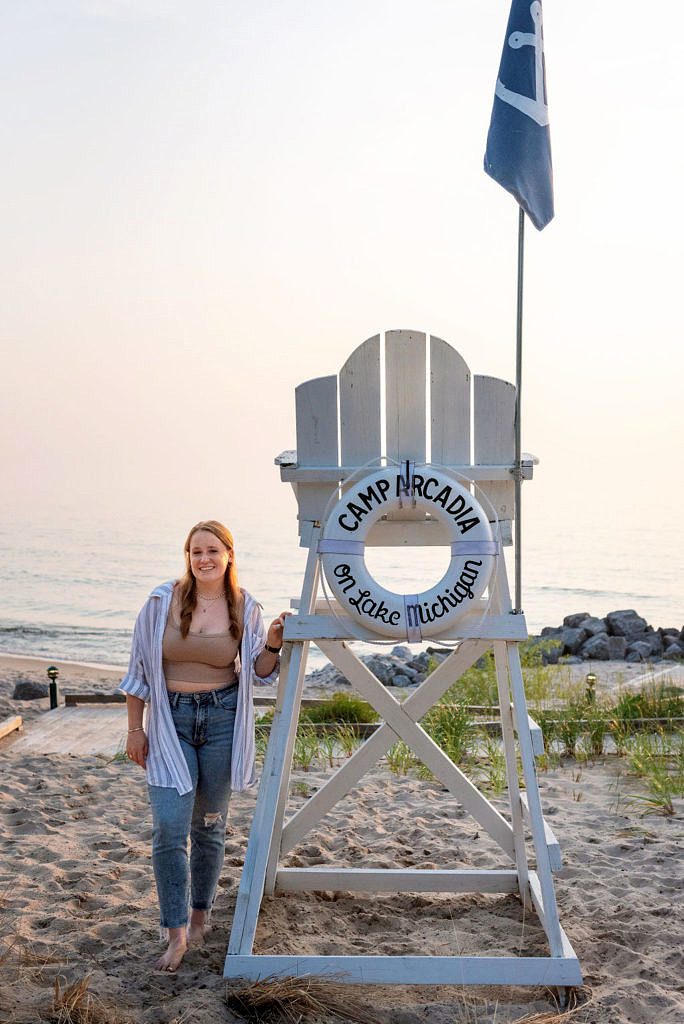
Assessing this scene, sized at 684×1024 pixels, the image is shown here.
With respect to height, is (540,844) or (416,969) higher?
(540,844)

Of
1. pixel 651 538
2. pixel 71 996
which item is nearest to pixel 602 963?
pixel 71 996

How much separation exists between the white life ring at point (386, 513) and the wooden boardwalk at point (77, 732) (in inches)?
143

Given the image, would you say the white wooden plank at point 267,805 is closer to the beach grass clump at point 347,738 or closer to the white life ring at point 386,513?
the white life ring at point 386,513

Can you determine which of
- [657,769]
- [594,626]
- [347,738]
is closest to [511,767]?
[657,769]

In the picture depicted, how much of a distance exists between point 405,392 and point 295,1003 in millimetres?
1869

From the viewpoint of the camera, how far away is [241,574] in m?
25.3

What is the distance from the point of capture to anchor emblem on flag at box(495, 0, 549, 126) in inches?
132

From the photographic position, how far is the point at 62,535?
35156mm

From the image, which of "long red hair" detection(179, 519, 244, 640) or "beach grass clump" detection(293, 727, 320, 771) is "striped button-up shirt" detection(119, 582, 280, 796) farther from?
"beach grass clump" detection(293, 727, 320, 771)

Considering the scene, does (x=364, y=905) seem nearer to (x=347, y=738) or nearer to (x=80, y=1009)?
(x=80, y=1009)

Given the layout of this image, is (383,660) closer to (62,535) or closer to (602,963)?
(602,963)

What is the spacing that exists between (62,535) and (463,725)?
3108 cm

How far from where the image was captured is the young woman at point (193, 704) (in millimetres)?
3201

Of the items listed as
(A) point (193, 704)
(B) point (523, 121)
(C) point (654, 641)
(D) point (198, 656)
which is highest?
(B) point (523, 121)
